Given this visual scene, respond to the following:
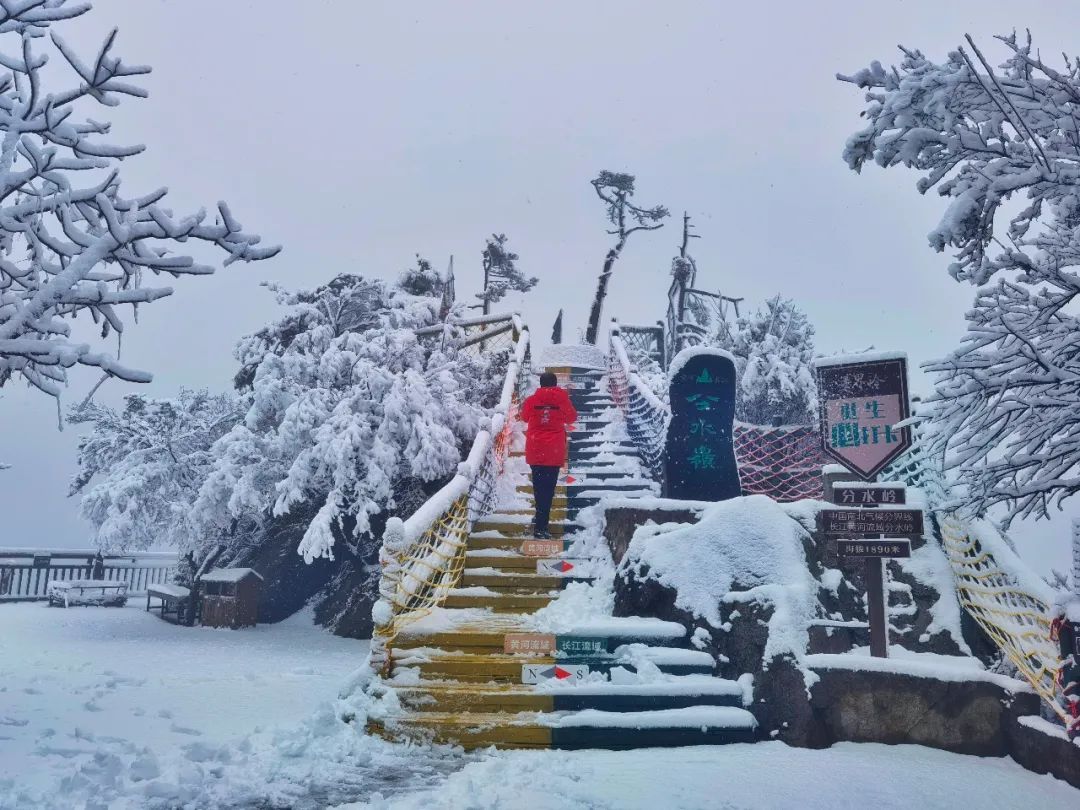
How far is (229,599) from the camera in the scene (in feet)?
44.0

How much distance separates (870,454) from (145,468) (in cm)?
1335

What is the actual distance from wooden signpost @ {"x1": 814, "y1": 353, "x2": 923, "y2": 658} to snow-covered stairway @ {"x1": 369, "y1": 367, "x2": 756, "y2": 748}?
1.44m

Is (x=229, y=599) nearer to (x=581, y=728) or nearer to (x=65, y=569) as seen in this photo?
(x=65, y=569)

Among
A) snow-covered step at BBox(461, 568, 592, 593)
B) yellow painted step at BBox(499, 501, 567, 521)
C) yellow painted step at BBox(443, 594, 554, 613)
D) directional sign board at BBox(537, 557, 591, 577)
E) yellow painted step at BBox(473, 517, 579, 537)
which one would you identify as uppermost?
yellow painted step at BBox(499, 501, 567, 521)

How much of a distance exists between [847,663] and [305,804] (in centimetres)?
400

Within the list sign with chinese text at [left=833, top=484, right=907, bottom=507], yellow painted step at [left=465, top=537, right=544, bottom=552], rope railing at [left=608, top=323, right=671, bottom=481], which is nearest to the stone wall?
sign with chinese text at [left=833, top=484, right=907, bottom=507]

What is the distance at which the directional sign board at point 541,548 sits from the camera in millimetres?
8273

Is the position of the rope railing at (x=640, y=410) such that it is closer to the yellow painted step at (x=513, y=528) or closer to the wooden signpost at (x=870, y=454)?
the yellow painted step at (x=513, y=528)

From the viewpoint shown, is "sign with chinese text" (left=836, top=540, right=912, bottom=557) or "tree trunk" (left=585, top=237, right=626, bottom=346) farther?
"tree trunk" (left=585, top=237, right=626, bottom=346)


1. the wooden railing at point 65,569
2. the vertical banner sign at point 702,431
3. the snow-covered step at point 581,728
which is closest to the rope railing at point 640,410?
the vertical banner sign at point 702,431

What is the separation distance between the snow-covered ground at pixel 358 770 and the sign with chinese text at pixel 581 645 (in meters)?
1.05

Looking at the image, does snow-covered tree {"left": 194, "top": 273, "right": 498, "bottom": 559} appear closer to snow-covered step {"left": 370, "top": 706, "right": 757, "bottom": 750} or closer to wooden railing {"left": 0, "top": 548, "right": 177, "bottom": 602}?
snow-covered step {"left": 370, "top": 706, "right": 757, "bottom": 750}

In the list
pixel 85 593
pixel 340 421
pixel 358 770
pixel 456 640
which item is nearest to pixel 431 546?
pixel 456 640

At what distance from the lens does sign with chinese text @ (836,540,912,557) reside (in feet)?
18.2
